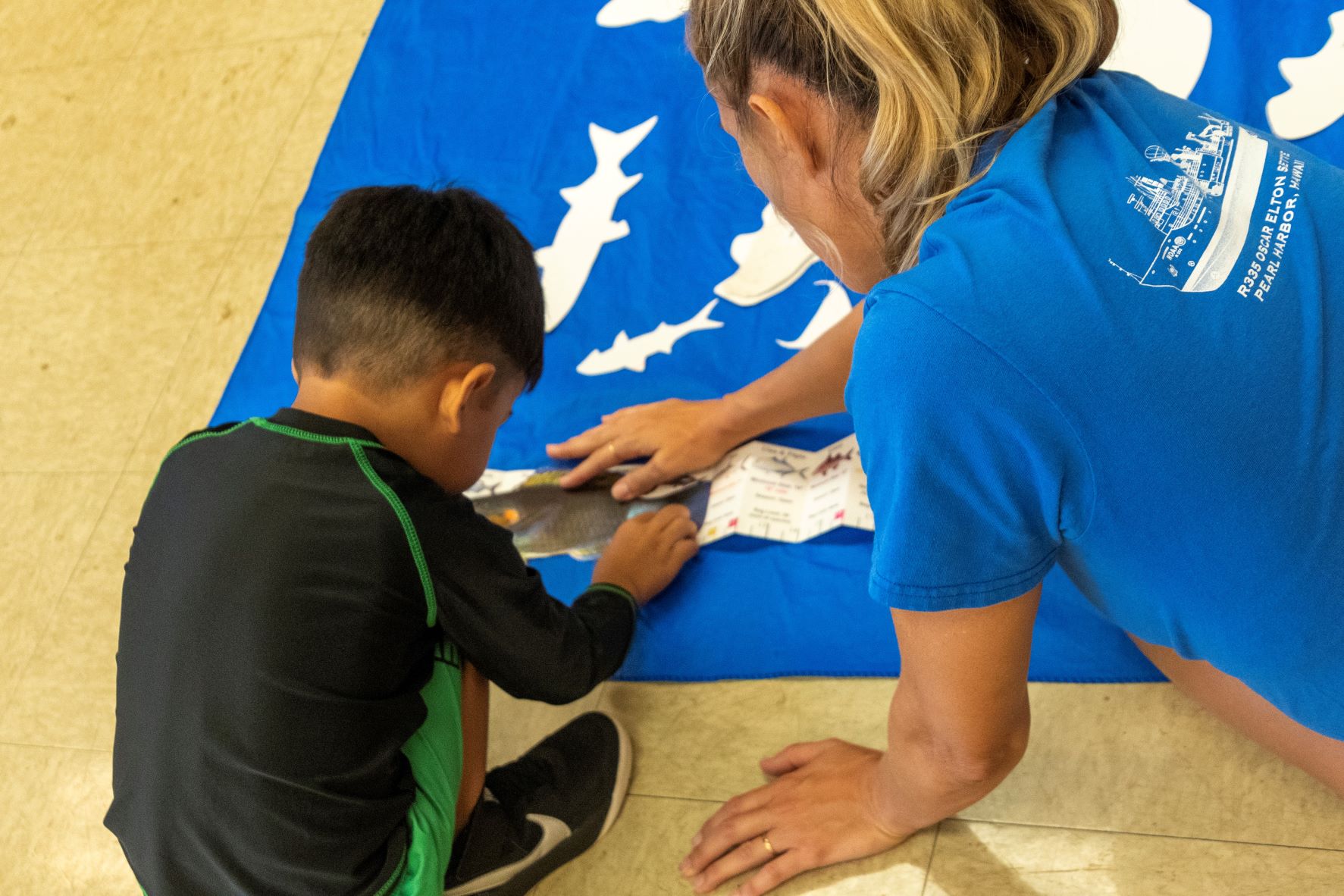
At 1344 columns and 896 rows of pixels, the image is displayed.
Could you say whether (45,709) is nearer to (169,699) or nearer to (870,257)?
(169,699)

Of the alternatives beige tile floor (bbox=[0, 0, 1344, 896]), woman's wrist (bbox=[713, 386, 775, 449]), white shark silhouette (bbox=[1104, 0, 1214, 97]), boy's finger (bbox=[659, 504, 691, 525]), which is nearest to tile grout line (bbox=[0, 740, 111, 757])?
beige tile floor (bbox=[0, 0, 1344, 896])

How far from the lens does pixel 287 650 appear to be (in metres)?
1.05

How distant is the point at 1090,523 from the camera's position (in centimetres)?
74

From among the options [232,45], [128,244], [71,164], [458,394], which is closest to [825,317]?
[458,394]

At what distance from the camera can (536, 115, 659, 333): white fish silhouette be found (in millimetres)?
1792

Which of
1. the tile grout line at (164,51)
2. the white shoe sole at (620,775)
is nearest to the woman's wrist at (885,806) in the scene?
the white shoe sole at (620,775)

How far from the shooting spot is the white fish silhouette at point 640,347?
1.67m

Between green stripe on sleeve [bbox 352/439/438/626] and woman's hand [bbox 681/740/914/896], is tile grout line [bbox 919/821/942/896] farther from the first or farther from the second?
green stripe on sleeve [bbox 352/439/438/626]

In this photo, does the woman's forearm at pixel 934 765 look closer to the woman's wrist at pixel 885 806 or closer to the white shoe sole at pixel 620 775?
the woman's wrist at pixel 885 806

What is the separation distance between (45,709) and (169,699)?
760mm

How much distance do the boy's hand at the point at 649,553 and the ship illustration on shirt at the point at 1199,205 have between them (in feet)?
2.75

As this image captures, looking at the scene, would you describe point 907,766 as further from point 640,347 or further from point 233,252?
point 233,252

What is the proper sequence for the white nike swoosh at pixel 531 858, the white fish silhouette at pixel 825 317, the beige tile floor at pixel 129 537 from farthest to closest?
the white fish silhouette at pixel 825 317 → the white nike swoosh at pixel 531 858 → the beige tile floor at pixel 129 537

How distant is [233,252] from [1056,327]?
1.87 meters
